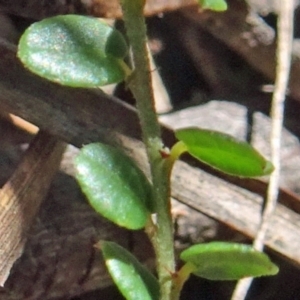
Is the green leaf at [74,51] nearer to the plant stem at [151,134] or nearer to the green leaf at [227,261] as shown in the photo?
the plant stem at [151,134]

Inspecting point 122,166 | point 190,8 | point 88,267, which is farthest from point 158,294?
point 190,8

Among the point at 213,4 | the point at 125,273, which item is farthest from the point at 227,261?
the point at 213,4

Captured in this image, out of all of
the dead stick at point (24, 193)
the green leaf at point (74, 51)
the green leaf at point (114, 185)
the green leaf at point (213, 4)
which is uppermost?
the green leaf at point (213, 4)

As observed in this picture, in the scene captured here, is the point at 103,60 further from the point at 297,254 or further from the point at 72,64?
the point at 297,254

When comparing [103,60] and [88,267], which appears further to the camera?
[88,267]

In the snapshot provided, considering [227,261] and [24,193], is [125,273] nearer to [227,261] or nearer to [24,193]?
[227,261]

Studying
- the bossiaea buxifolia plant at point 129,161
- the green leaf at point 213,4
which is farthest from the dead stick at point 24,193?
the green leaf at point 213,4
